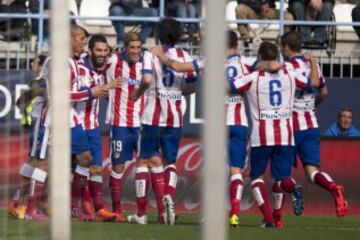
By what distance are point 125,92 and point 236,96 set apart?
48.3 inches

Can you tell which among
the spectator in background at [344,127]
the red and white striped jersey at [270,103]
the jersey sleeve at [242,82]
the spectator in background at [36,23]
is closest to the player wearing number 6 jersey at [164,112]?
the jersey sleeve at [242,82]

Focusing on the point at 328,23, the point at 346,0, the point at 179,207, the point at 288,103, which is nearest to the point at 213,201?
the point at 288,103

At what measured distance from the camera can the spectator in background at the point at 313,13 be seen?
1888 centimetres

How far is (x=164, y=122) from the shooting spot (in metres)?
13.9

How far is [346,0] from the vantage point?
20.8 metres

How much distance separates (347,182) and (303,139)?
276cm

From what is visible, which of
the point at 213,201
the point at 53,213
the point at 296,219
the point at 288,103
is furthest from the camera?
the point at 296,219

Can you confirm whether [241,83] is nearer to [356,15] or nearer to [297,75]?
[297,75]

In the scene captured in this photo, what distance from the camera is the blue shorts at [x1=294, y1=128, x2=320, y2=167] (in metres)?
14.3

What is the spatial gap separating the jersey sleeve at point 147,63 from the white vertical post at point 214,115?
556 centimetres

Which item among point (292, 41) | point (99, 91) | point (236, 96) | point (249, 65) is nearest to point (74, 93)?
point (99, 91)

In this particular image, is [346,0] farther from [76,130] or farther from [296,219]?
[76,130]

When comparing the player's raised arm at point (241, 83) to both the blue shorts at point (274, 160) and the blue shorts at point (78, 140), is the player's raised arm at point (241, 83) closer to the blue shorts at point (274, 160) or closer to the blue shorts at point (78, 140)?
the blue shorts at point (274, 160)

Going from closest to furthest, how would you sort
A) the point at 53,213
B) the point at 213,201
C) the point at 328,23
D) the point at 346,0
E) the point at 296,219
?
the point at 213,201
the point at 53,213
the point at 296,219
the point at 328,23
the point at 346,0
